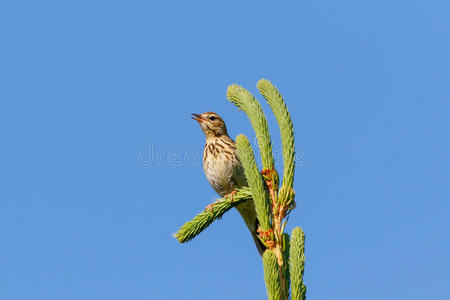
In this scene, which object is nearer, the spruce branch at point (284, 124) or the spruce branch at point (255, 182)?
the spruce branch at point (255, 182)

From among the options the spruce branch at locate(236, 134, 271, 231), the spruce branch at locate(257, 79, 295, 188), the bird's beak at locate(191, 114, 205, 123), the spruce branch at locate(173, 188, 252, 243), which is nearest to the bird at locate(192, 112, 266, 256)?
the bird's beak at locate(191, 114, 205, 123)

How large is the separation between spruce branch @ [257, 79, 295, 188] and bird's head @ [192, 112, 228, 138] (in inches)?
194

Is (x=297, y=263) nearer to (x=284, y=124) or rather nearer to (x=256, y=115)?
(x=284, y=124)

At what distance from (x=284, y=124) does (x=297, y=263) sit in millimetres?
1026

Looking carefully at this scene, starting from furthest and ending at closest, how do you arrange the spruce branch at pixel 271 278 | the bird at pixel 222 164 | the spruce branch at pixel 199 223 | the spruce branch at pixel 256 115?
the bird at pixel 222 164 → the spruce branch at pixel 199 223 → the spruce branch at pixel 256 115 → the spruce branch at pixel 271 278

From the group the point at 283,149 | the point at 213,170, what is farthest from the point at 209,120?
the point at 283,149

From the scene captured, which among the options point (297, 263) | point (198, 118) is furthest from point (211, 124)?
point (297, 263)

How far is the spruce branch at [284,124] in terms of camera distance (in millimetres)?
3318

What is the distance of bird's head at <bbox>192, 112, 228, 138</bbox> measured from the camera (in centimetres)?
877

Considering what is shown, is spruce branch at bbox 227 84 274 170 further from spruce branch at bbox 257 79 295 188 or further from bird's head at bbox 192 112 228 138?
bird's head at bbox 192 112 228 138

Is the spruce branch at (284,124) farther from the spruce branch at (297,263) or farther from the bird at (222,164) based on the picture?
the bird at (222,164)

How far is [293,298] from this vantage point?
2.75 metres

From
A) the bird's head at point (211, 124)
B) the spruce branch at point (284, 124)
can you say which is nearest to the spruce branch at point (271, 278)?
the spruce branch at point (284, 124)

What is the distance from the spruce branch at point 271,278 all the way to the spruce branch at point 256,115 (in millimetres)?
801
